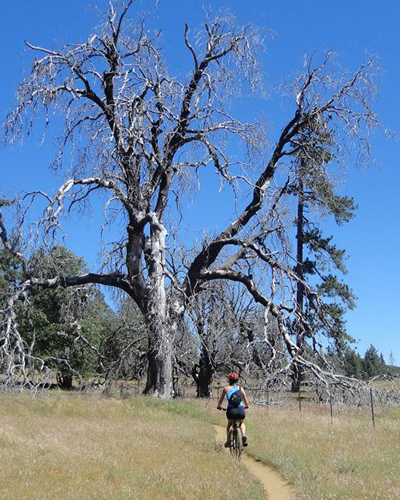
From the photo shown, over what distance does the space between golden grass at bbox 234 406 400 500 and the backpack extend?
1.10 meters

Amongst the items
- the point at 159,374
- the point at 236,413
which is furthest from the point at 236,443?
the point at 159,374

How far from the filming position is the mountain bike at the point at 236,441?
11.1 metres

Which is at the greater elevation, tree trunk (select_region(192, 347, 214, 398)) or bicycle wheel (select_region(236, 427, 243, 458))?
tree trunk (select_region(192, 347, 214, 398))

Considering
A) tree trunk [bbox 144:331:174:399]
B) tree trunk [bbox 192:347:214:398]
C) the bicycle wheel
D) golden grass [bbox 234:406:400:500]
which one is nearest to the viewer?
golden grass [bbox 234:406:400:500]

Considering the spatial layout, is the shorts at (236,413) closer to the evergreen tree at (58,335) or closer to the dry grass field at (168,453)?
the dry grass field at (168,453)

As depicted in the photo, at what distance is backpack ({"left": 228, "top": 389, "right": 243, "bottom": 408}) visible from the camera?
36.6ft

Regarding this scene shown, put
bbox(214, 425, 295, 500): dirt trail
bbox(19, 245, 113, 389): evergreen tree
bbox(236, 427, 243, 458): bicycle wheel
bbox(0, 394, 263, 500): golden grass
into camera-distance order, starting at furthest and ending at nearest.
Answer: bbox(19, 245, 113, 389): evergreen tree, bbox(236, 427, 243, 458): bicycle wheel, bbox(214, 425, 295, 500): dirt trail, bbox(0, 394, 263, 500): golden grass

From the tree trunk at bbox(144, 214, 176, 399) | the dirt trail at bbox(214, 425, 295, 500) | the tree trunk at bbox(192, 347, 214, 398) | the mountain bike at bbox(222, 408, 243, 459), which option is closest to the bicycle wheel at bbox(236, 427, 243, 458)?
the mountain bike at bbox(222, 408, 243, 459)

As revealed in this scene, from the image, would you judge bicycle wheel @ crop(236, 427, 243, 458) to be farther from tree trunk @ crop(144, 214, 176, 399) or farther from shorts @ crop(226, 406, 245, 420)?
tree trunk @ crop(144, 214, 176, 399)

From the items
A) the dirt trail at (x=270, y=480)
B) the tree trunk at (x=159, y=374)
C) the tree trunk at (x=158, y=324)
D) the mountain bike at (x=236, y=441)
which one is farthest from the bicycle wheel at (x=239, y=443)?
the tree trunk at (x=159, y=374)

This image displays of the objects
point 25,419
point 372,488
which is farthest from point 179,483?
point 25,419

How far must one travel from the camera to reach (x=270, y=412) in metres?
18.9

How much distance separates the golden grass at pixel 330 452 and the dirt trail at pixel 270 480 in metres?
0.13

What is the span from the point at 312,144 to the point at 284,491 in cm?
1446
